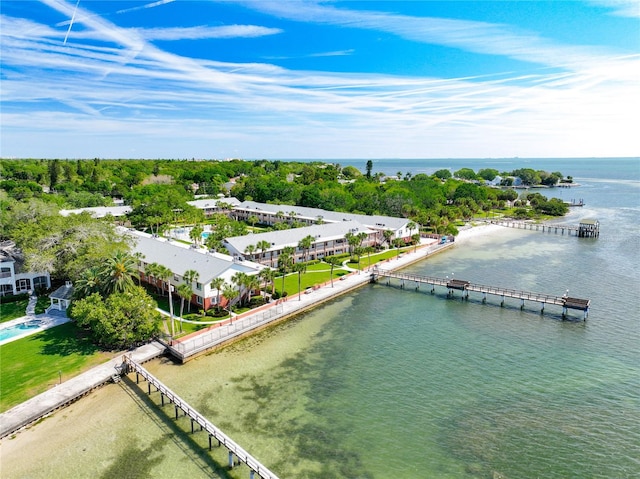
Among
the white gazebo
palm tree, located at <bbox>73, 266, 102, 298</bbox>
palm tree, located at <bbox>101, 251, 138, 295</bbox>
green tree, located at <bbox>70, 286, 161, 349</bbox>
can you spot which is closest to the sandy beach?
green tree, located at <bbox>70, 286, 161, 349</bbox>

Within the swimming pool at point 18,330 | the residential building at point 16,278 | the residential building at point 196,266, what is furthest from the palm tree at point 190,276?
the residential building at point 16,278

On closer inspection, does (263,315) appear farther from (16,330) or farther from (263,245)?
(16,330)

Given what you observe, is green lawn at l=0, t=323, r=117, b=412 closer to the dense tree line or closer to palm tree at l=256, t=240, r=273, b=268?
palm tree at l=256, t=240, r=273, b=268

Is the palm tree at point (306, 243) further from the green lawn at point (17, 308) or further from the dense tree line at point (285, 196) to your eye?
the dense tree line at point (285, 196)

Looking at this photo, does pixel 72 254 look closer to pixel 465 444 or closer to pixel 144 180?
pixel 465 444

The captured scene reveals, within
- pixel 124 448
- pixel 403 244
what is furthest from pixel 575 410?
pixel 403 244

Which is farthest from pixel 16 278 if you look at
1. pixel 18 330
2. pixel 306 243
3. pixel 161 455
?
pixel 161 455
